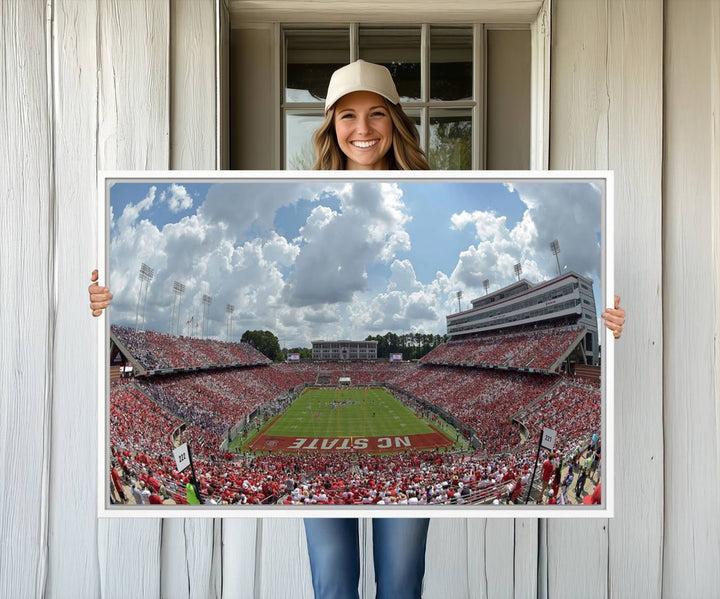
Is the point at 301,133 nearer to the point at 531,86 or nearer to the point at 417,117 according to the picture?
the point at 417,117

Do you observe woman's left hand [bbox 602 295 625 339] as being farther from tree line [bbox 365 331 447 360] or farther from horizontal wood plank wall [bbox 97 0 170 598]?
horizontal wood plank wall [bbox 97 0 170 598]

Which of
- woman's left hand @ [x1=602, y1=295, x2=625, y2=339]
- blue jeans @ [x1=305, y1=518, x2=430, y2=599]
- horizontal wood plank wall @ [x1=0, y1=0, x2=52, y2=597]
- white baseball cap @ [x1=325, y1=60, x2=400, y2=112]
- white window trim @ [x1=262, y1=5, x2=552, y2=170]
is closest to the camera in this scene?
woman's left hand @ [x1=602, y1=295, x2=625, y2=339]

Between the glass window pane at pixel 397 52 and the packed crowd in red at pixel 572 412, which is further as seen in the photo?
the glass window pane at pixel 397 52

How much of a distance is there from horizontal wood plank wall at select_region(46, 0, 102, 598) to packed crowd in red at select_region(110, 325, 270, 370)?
0.73 metres

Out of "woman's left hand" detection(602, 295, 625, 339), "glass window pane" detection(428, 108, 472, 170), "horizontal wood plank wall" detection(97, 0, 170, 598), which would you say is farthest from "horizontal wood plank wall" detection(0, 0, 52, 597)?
"woman's left hand" detection(602, 295, 625, 339)

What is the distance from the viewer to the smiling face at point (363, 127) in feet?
5.55

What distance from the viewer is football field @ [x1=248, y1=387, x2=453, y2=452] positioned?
1.44 meters

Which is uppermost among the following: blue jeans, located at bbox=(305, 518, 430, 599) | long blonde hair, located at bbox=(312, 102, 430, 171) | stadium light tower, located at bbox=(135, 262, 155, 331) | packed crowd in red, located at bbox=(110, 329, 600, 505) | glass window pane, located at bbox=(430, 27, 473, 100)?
glass window pane, located at bbox=(430, 27, 473, 100)

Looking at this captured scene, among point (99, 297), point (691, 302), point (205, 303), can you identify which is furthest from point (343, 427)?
point (691, 302)

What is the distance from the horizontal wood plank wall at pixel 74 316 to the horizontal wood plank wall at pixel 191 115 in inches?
12.2

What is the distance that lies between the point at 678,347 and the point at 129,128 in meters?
2.48

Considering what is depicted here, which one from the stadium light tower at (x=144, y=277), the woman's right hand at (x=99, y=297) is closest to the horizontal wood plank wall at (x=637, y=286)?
the stadium light tower at (x=144, y=277)

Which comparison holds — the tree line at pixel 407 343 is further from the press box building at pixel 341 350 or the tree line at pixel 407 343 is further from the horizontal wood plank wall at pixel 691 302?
the horizontal wood plank wall at pixel 691 302

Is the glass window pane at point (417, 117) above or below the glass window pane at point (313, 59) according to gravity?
below
